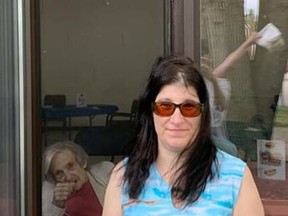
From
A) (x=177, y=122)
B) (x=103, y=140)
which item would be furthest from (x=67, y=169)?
(x=177, y=122)

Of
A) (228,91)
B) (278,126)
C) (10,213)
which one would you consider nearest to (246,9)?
(228,91)

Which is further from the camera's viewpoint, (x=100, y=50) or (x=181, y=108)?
(x=100, y=50)

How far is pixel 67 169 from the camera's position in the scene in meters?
2.18

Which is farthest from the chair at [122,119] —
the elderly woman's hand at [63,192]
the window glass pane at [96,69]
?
the elderly woman's hand at [63,192]

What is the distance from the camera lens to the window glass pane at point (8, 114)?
6.53 feet

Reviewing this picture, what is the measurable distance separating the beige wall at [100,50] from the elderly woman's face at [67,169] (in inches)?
10.9

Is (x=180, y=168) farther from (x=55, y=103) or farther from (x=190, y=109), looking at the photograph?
(x=55, y=103)

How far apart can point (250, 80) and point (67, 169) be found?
807 mm

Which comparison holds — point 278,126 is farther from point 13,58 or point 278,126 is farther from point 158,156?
point 13,58

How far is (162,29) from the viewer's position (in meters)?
2.08

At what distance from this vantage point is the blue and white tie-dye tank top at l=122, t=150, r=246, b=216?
4.42 feet

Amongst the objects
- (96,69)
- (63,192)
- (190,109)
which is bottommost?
(63,192)

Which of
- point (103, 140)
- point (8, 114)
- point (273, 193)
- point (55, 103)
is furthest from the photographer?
point (103, 140)

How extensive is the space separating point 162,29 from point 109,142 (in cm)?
61
